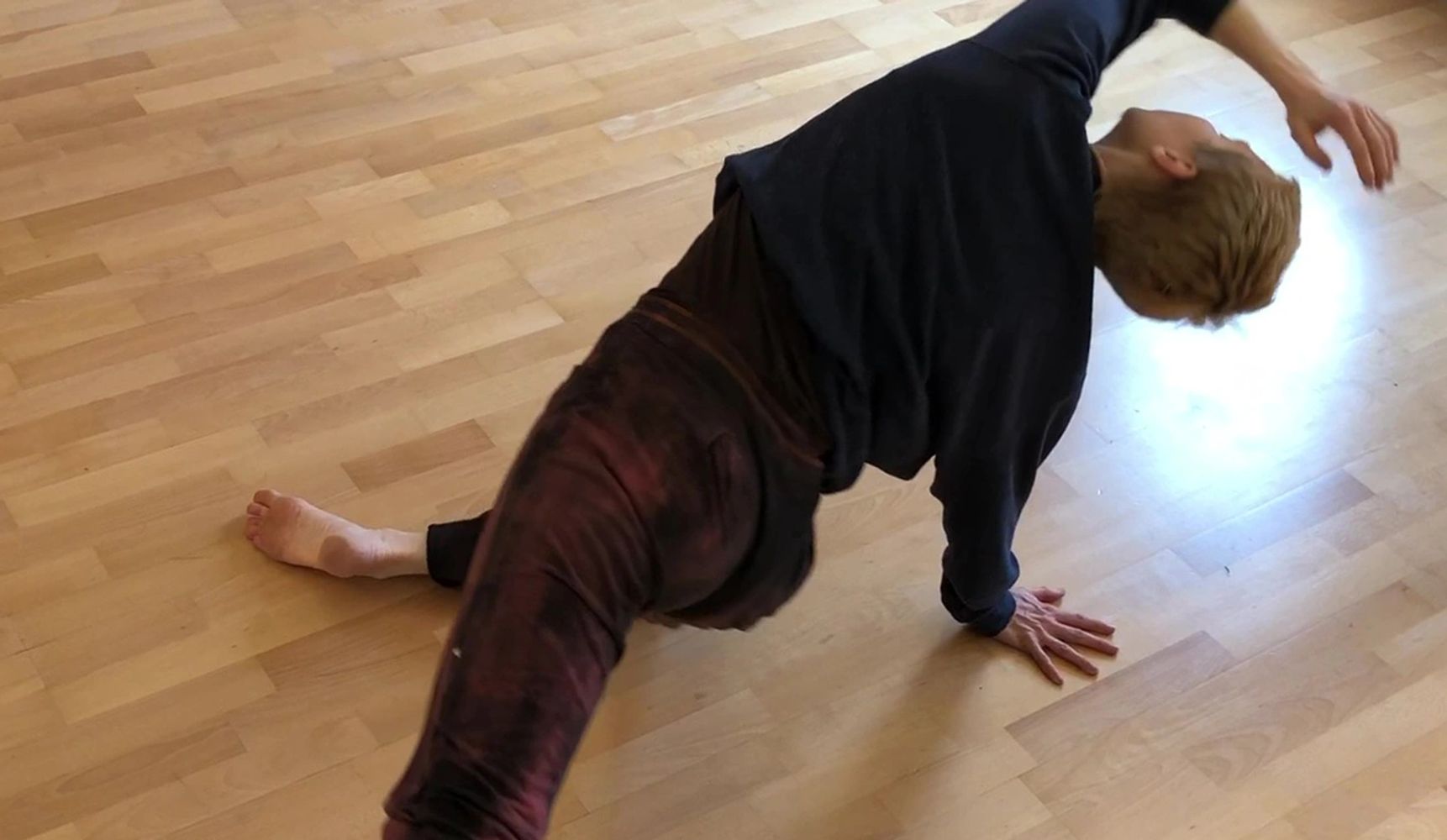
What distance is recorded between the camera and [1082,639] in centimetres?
163

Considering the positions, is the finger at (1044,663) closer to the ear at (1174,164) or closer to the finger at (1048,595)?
the finger at (1048,595)

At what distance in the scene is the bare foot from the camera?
5.27 ft

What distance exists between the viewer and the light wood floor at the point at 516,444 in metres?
1.47

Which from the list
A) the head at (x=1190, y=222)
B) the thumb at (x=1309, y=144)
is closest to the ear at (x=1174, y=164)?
the head at (x=1190, y=222)

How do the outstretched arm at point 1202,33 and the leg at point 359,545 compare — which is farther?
the leg at point 359,545

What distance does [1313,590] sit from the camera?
5.61 ft

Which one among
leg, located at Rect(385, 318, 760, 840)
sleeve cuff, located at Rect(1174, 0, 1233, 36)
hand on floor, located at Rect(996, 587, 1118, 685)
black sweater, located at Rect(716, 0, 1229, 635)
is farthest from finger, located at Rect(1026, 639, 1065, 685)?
sleeve cuff, located at Rect(1174, 0, 1233, 36)

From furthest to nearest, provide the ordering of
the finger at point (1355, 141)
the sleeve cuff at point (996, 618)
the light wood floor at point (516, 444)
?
the sleeve cuff at point (996, 618)
the light wood floor at point (516, 444)
the finger at point (1355, 141)

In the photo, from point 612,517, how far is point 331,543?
1.88 ft

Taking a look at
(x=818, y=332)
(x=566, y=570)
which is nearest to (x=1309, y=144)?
(x=818, y=332)

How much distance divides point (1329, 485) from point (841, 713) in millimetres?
712

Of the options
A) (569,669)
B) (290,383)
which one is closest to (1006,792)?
(569,669)

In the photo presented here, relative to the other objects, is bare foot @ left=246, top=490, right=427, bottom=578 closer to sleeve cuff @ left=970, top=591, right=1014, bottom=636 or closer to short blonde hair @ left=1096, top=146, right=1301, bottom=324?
sleeve cuff @ left=970, top=591, right=1014, bottom=636

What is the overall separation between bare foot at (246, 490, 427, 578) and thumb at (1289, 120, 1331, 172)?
3.07 feet
